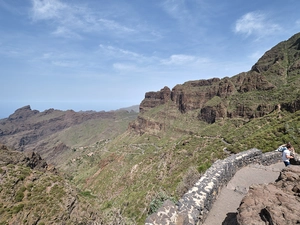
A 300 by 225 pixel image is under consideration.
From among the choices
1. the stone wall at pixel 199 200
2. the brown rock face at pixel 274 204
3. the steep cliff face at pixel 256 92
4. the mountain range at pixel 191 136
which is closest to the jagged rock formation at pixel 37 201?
the mountain range at pixel 191 136

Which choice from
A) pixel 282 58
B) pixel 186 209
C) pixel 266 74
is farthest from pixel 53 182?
pixel 282 58

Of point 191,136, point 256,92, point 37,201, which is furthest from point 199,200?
point 256,92

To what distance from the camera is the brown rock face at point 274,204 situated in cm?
390

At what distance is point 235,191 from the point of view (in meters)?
8.66

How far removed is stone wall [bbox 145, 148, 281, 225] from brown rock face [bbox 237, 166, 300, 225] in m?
1.77

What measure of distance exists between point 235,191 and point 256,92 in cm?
6166

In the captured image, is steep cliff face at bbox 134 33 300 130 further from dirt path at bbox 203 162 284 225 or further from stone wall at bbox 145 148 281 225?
stone wall at bbox 145 148 281 225

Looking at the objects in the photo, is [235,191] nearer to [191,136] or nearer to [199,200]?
[199,200]

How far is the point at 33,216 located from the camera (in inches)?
637

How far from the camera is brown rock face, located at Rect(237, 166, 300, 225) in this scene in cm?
390

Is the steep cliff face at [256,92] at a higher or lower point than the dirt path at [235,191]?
higher

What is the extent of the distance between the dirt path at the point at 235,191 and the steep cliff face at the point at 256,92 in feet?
98.4

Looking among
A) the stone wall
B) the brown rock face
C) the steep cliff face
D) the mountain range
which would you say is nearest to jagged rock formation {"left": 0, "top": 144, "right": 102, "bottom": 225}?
the mountain range

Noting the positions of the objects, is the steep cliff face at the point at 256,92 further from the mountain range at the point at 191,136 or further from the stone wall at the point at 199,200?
the stone wall at the point at 199,200
